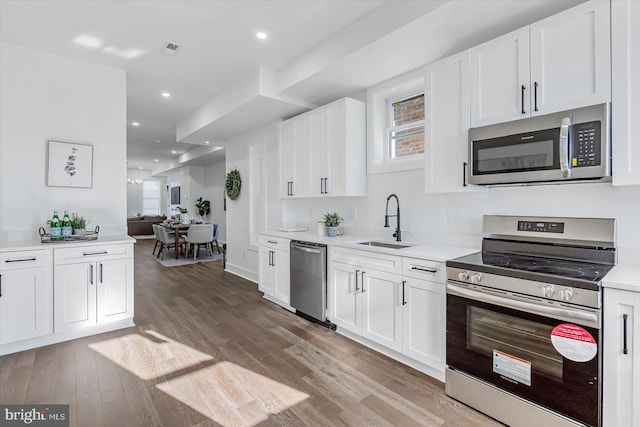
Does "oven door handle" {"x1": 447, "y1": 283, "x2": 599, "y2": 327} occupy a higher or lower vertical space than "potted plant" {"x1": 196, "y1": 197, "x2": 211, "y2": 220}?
lower

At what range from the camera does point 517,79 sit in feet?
6.91

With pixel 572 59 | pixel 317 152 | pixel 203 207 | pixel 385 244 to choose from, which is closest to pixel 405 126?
pixel 317 152

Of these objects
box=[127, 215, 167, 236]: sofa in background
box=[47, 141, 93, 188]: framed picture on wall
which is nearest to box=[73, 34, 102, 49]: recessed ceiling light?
box=[47, 141, 93, 188]: framed picture on wall

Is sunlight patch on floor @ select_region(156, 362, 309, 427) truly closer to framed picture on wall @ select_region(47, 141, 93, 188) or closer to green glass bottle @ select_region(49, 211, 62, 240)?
green glass bottle @ select_region(49, 211, 62, 240)

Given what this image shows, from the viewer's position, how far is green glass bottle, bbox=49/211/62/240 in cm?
309

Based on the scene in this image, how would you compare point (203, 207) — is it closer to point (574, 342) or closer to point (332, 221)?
point (332, 221)

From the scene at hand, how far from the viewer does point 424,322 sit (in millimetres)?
2359

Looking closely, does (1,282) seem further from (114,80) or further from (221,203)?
(221,203)

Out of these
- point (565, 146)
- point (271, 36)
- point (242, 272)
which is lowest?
point (242, 272)

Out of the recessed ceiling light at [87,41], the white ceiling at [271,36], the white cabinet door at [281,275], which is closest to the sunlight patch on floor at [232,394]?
the white cabinet door at [281,275]

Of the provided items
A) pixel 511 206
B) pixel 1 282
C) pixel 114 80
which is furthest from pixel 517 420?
pixel 114 80

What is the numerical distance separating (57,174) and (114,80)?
1.27m

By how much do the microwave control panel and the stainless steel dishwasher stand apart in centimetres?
217

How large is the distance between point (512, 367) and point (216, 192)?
990 centimetres
